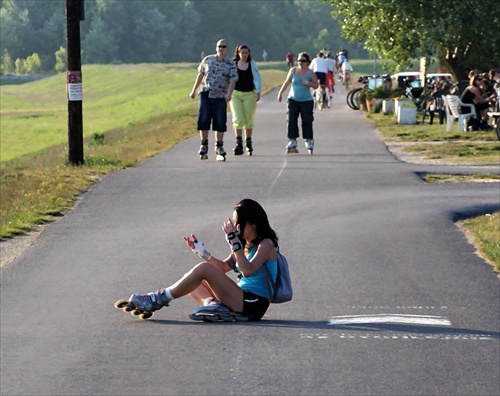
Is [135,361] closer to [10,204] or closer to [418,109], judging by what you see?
[10,204]

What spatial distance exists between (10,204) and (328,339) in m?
8.49

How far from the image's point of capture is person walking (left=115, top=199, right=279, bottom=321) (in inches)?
384

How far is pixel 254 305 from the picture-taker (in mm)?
10594

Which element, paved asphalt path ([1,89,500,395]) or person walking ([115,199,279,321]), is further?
person walking ([115,199,279,321])

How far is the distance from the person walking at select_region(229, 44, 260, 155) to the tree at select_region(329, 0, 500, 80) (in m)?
11.1

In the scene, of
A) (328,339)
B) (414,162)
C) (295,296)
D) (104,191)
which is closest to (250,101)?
(414,162)

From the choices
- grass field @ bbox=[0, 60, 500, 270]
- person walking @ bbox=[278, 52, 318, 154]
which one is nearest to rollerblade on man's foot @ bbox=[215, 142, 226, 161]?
grass field @ bbox=[0, 60, 500, 270]

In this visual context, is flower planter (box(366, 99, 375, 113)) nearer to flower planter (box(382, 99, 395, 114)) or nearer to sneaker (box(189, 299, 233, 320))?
flower planter (box(382, 99, 395, 114))

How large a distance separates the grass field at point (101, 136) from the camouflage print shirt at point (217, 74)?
2031 mm

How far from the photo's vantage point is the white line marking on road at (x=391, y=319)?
36.6ft

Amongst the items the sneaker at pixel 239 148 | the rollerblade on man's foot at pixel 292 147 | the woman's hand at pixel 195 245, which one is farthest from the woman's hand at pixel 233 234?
the rollerblade on man's foot at pixel 292 147

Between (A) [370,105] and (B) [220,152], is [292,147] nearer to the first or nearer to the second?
(B) [220,152]

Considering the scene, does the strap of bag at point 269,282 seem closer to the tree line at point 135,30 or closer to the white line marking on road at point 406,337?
the white line marking on road at point 406,337

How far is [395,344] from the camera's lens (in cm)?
1049
